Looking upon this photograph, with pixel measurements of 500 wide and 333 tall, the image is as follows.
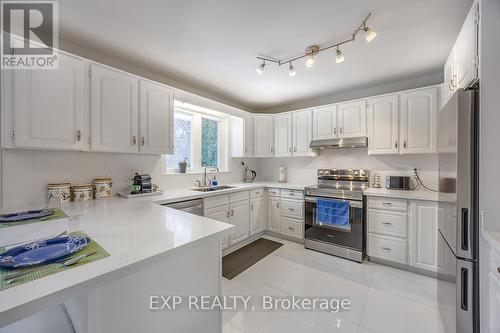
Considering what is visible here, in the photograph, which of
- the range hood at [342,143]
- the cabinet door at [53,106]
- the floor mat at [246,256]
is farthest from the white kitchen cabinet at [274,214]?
the cabinet door at [53,106]

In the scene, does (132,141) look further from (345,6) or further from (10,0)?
(345,6)

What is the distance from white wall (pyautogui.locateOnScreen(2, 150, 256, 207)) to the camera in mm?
1717

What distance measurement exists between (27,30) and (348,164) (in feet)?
13.3

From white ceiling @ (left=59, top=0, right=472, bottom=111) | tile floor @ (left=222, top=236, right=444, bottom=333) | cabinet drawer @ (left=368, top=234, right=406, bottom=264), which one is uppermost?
white ceiling @ (left=59, top=0, right=472, bottom=111)

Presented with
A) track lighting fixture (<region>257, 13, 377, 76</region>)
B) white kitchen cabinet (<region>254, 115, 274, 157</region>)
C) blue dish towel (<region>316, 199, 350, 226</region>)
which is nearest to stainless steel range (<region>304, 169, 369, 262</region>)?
blue dish towel (<region>316, 199, 350, 226</region>)

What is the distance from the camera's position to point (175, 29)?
1808 mm

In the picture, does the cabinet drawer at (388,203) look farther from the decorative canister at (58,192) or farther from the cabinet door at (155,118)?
the decorative canister at (58,192)

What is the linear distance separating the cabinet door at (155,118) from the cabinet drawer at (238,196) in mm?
1041

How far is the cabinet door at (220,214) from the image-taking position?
2613 millimetres

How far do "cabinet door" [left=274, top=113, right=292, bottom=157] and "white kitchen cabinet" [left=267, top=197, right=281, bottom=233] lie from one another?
2.81 ft

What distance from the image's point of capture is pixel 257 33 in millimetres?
1859

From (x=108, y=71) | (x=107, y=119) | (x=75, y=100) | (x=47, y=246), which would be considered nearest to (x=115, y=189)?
(x=107, y=119)

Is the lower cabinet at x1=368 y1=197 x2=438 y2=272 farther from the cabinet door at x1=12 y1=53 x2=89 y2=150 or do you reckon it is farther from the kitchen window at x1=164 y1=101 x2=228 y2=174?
the cabinet door at x1=12 y1=53 x2=89 y2=150

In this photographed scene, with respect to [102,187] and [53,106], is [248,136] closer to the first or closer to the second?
[102,187]
